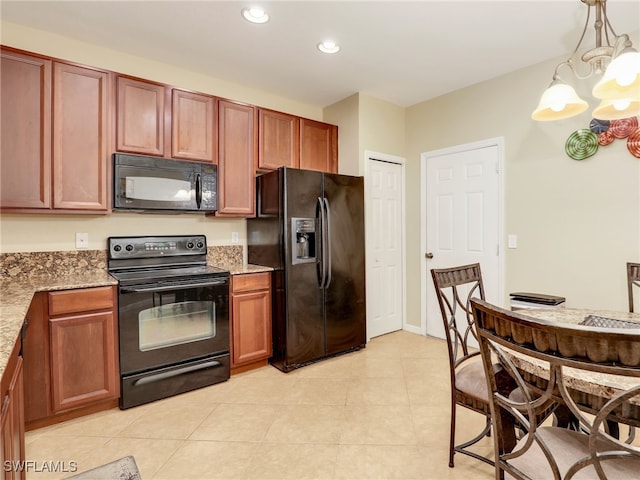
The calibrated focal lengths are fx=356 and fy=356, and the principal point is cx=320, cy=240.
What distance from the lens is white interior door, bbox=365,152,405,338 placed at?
385 cm

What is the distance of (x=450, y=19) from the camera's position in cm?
244

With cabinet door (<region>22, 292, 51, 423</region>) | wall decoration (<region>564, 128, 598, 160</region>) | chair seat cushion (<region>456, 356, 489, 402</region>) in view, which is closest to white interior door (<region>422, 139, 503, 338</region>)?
wall decoration (<region>564, 128, 598, 160</region>)

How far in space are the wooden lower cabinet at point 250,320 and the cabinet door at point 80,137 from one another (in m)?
1.21

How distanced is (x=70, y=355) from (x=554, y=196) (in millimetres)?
3771

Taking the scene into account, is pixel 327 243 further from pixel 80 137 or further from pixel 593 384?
pixel 593 384

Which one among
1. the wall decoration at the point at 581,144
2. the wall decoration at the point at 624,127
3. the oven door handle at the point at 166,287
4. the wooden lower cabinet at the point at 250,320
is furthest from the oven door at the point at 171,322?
the wall decoration at the point at 624,127

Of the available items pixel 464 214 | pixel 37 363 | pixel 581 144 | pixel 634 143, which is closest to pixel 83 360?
pixel 37 363

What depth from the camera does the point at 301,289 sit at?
3.11 m

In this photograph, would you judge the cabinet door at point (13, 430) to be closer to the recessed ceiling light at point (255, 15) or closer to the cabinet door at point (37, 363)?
the cabinet door at point (37, 363)

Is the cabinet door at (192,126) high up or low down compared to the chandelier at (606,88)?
up

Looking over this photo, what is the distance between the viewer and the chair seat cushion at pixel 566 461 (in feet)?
3.37

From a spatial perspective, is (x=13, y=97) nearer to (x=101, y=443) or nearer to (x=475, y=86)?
(x=101, y=443)

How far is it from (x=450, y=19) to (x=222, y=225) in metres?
2.52

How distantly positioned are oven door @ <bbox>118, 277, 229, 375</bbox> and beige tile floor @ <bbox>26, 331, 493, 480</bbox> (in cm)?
31
